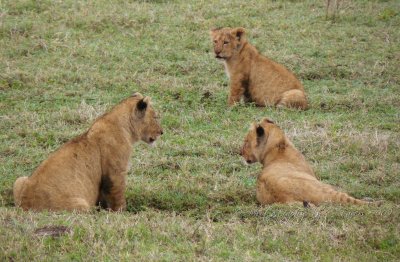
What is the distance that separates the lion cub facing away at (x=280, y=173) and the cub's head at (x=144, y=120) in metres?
1.00

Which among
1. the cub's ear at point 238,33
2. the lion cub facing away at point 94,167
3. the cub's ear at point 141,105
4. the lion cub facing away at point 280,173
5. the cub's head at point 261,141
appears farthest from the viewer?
the cub's ear at point 238,33

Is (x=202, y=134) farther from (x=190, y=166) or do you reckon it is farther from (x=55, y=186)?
(x=55, y=186)

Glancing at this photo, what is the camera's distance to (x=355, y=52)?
14273mm

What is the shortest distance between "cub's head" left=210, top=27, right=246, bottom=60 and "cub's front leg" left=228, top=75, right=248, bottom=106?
1.20ft

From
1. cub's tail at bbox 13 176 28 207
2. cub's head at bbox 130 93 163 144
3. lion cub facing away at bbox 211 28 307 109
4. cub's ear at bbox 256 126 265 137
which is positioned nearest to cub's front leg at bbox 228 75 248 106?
lion cub facing away at bbox 211 28 307 109

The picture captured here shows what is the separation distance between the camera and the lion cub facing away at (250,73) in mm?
12031

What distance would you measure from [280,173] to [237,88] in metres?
4.06

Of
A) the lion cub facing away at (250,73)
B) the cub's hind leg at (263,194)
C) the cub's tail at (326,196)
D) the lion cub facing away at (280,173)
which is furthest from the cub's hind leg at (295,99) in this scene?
the cub's tail at (326,196)

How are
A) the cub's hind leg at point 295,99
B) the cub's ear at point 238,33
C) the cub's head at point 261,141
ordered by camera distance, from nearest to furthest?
1. the cub's head at point 261,141
2. the cub's hind leg at point 295,99
3. the cub's ear at point 238,33

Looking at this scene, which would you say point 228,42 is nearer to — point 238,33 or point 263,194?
point 238,33

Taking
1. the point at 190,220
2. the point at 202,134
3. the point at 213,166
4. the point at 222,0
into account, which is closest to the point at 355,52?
the point at 222,0

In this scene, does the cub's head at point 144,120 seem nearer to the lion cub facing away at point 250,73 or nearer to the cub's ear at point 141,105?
the cub's ear at point 141,105

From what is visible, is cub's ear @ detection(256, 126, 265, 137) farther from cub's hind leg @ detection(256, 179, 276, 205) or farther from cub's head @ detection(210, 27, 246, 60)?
cub's head @ detection(210, 27, 246, 60)

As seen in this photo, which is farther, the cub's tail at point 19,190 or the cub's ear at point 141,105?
the cub's ear at point 141,105
